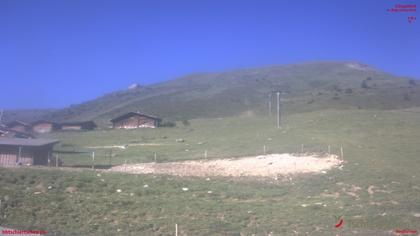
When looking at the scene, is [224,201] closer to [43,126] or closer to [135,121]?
[135,121]

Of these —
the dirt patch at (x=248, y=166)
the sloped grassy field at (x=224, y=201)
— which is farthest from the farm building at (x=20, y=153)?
the sloped grassy field at (x=224, y=201)

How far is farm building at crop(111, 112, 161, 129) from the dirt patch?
215ft

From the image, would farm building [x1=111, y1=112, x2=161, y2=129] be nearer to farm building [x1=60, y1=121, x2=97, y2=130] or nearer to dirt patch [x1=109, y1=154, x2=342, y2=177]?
farm building [x1=60, y1=121, x2=97, y2=130]

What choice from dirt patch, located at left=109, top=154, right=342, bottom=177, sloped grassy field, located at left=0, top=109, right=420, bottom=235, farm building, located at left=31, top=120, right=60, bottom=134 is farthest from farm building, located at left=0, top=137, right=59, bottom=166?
farm building, located at left=31, top=120, right=60, bottom=134

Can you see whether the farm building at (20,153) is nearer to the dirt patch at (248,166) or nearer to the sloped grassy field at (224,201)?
the dirt patch at (248,166)

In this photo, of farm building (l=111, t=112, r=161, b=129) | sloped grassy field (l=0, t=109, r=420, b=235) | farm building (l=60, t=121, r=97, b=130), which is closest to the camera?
sloped grassy field (l=0, t=109, r=420, b=235)

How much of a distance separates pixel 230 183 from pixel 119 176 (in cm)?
783

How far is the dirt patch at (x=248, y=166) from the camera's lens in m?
34.6

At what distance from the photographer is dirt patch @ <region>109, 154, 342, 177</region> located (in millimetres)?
34625

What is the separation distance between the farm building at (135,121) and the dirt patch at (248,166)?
6544 centimetres

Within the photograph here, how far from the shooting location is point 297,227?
58.8ft

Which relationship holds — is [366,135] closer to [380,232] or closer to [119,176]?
[119,176]

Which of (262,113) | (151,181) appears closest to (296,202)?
(151,181)

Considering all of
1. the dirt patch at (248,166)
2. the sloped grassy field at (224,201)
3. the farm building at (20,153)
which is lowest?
the sloped grassy field at (224,201)
